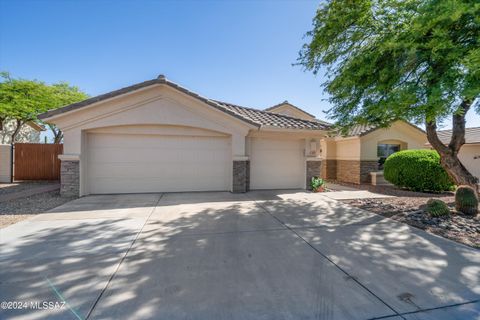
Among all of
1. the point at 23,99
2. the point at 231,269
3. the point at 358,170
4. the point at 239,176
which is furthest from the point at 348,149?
the point at 23,99

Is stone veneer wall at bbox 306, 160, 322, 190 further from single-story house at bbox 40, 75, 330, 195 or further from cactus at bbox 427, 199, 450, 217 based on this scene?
cactus at bbox 427, 199, 450, 217

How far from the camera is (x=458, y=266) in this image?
136 inches

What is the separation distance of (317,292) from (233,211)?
384 cm

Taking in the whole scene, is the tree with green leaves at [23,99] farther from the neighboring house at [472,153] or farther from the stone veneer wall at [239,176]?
the neighboring house at [472,153]

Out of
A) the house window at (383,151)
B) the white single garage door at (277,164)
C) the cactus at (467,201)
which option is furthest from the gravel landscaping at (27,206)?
the house window at (383,151)

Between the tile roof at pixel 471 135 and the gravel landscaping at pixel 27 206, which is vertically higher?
the tile roof at pixel 471 135

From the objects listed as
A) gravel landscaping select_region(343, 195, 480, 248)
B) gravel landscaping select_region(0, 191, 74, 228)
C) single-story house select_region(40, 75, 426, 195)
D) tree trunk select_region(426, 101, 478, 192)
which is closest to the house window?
single-story house select_region(40, 75, 426, 195)

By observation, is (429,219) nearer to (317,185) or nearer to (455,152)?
(455,152)

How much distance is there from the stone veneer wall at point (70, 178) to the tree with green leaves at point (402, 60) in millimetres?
9342

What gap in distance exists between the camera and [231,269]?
128 inches

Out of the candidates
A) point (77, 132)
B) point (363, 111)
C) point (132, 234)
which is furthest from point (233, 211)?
point (77, 132)

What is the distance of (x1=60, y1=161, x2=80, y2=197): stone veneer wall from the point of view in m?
7.96

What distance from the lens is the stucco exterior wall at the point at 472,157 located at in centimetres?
1508

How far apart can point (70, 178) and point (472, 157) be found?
2305 cm
